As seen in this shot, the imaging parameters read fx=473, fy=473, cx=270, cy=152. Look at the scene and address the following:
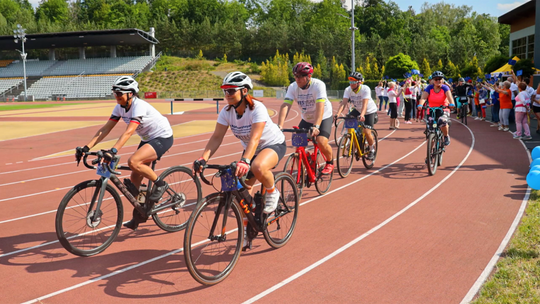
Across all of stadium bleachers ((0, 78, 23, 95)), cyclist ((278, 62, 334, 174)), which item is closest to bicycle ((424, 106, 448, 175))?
cyclist ((278, 62, 334, 174))

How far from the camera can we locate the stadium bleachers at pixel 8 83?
73.1 metres

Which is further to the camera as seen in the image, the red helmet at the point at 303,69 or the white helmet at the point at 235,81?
the red helmet at the point at 303,69

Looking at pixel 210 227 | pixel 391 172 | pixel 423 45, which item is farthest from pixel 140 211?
pixel 423 45

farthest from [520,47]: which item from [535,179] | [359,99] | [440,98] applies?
[535,179]

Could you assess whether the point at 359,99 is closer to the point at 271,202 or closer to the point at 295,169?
the point at 295,169

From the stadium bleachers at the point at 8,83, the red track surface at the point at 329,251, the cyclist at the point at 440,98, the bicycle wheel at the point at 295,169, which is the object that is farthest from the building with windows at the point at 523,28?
the stadium bleachers at the point at 8,83

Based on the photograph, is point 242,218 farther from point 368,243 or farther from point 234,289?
point 368,243

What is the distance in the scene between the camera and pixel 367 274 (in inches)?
192

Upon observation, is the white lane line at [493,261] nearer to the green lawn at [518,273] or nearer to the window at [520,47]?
the green lawn at [518,273]

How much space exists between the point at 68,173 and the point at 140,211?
20.5 ft

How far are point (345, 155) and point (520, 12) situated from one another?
121 ft

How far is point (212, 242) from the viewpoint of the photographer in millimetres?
4977

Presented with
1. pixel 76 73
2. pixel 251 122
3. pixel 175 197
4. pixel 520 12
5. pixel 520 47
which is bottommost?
pixel 175 197

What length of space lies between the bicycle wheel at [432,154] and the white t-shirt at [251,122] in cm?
530
